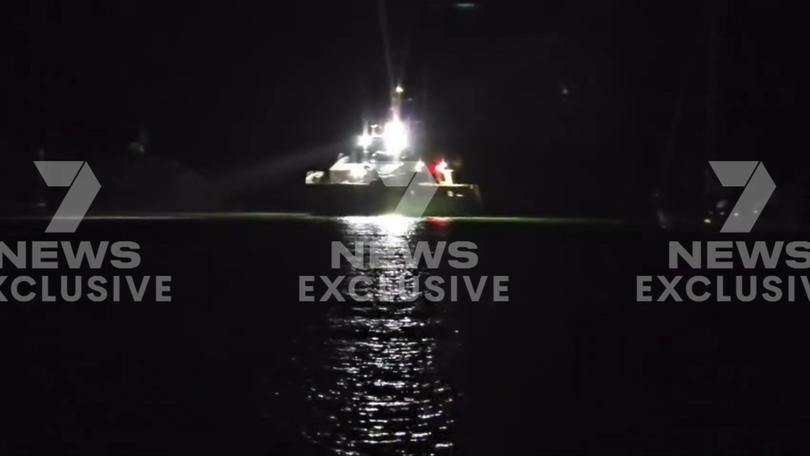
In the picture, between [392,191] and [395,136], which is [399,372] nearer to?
[392,191]

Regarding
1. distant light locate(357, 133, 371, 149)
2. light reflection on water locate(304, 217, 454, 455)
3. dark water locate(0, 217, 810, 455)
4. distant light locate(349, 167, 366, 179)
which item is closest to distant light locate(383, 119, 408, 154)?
distant light locate(357, 133, 371, 149)

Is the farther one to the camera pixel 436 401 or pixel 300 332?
pixel 300 332

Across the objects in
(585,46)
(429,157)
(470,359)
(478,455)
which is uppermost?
(585,46)

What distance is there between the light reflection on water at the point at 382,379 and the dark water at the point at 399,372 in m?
0.02

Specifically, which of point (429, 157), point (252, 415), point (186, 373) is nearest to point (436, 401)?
point (252, 415)

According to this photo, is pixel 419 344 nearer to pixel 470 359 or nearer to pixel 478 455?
pixel 470 359

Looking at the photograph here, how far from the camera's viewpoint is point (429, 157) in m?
37.6

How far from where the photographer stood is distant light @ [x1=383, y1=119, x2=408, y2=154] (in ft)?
127

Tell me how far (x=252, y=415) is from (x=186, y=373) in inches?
60.6

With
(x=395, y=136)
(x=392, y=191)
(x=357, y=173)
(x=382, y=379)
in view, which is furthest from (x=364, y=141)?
(x=382, y=379)

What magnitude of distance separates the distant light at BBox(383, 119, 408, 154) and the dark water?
22868 millimetres

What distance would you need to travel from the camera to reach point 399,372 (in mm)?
9031

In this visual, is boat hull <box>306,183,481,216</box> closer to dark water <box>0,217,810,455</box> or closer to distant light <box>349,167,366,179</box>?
distant light <box>349,167,366,179</box>

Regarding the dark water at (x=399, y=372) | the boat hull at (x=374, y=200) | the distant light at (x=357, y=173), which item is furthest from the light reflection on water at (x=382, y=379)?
the distant light at (x=357, y=173)
